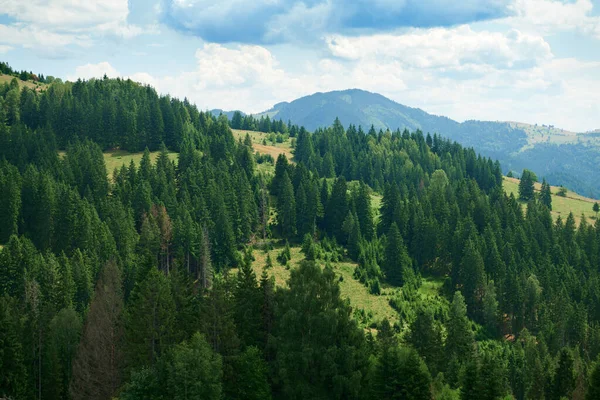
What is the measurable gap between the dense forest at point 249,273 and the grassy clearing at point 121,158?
5514 mm

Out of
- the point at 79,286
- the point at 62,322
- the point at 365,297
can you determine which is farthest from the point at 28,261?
the point at 365,297

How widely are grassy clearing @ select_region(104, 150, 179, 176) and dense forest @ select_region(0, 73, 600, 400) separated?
217 inches

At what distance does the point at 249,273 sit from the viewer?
5647 centimetres

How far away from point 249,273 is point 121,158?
106m

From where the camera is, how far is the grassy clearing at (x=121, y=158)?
14462 cm

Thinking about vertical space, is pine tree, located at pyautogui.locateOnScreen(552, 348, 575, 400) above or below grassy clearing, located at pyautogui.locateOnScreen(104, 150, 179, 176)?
below

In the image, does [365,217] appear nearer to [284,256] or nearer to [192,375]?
[284,256]

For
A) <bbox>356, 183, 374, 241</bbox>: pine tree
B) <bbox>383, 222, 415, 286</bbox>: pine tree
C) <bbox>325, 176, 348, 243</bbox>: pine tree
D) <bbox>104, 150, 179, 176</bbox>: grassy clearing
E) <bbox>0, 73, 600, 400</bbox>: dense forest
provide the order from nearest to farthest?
<bbox>0, 73, 600, 400</bbox>: dense forest < <bbox>383, 222, 415, 286</bbox>: pine tree < <bbox>325, 176, 348, 243</bbox>: pine tree < <bbox>356, 183, 374, 241</bbox>: pine tree < <bbox>104, 150, 179, 176</bbox>: grassy clearing

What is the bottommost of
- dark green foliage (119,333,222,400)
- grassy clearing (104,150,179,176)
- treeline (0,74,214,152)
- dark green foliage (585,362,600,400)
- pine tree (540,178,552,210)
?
dark green foliage (119,333,222,400)

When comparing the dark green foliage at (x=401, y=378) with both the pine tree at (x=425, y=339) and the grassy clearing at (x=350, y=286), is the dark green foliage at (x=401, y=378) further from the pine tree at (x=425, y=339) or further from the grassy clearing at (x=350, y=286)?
the grassy clearing at (x=350, y=286)

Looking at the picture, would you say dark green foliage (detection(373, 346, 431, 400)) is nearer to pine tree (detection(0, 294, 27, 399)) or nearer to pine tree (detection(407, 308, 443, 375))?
pine tree (detection(407, 308, 443, 375))

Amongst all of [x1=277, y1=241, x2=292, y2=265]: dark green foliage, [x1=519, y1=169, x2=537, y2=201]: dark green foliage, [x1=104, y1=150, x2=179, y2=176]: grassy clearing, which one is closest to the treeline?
[x1=104, y1=150, x2=179, y2=176]: grassy clearing

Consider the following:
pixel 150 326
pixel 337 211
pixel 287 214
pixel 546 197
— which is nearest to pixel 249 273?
pixel 150 326

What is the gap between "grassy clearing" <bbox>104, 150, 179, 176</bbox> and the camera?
14462 cm
